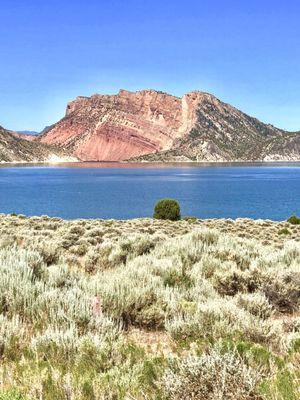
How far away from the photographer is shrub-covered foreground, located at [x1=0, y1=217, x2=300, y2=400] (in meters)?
3.51

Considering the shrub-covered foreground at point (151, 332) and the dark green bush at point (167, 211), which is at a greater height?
the shrub-covered foreground at point (151, 332)

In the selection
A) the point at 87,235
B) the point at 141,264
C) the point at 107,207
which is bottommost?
the point at 107,207

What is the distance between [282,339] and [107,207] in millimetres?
68426

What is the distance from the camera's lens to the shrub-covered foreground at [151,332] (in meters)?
3.51

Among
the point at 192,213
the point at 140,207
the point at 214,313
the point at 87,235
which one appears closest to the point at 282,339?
the point at 214,313

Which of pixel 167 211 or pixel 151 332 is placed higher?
pixel 151 332

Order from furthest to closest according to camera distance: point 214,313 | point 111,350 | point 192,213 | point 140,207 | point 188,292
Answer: point 140,207 < point 192,213 < point 188,292 < point 214,313 < point 111,350

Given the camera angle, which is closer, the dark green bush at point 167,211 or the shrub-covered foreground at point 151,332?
the shrub-covered foreground at point 151,332

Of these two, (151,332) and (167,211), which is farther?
(167,211)

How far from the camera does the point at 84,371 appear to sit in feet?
13.3

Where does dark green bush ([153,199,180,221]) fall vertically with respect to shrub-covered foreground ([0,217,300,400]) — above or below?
below

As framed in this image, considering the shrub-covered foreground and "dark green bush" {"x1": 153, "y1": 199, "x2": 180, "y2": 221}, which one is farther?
"dark green bush" {"x1": 153, "y1": 199, "x2": 180, "y2": 221}

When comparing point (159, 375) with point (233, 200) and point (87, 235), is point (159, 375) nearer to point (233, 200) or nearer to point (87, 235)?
point (87, 235)

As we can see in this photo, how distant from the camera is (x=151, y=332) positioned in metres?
5.94
